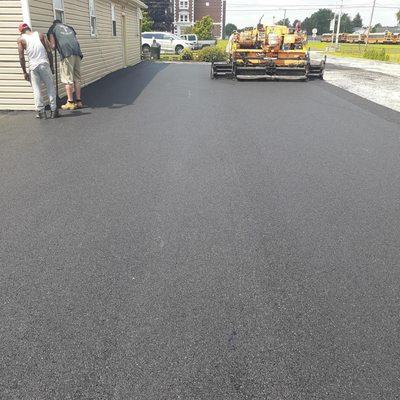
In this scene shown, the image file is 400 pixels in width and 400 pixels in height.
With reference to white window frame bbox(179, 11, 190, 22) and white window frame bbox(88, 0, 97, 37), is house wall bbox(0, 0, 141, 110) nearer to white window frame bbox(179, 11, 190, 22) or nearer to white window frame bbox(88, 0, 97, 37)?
white window frame bbox(88, 0, 97, 37)

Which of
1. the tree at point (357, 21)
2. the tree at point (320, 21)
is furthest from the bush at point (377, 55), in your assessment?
the tree at point (357, 21)

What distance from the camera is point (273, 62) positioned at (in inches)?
711

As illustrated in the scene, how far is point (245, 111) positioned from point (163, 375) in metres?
9.39

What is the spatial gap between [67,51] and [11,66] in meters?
1.42

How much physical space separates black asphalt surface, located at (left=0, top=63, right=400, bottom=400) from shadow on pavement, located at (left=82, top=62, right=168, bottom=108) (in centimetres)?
448

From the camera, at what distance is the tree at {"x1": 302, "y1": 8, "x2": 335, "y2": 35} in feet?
506

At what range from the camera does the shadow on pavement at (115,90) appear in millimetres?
12091

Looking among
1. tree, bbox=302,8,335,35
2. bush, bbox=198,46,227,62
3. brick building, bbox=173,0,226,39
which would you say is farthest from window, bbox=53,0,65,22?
tree, bbox=302,8,335,35

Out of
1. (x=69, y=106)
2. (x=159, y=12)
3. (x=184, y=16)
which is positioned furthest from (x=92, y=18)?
(x=184, y=16)

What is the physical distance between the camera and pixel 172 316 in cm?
299

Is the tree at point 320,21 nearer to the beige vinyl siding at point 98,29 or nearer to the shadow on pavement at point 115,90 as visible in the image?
the beige vinyl siding at point 98,29

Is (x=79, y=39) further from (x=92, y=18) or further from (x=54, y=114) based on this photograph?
(x=54, y=114)

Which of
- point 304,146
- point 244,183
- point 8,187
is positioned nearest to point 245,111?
point 304,146

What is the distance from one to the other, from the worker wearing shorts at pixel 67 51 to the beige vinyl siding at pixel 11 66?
2.70 feet
